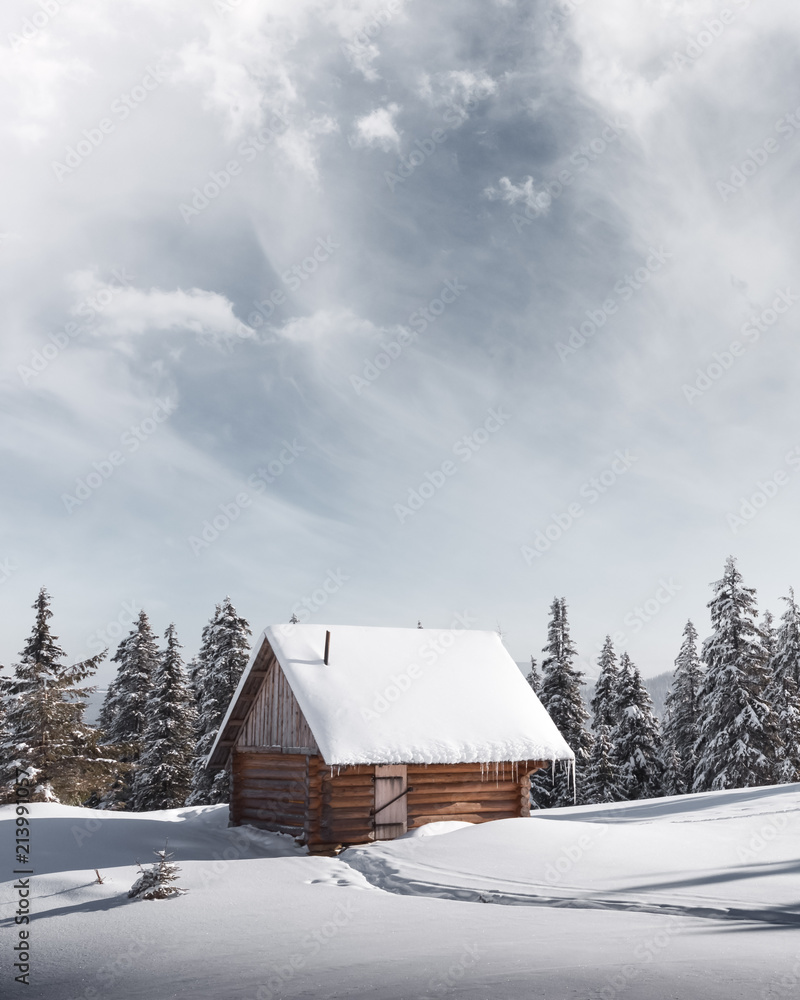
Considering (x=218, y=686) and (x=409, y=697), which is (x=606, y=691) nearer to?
(x=218, y=686)

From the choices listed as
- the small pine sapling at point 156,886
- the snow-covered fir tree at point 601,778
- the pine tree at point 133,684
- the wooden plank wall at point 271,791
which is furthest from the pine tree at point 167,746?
the small pine sapling at point 156,886

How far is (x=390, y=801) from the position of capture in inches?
776

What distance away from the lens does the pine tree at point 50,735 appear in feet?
97.1

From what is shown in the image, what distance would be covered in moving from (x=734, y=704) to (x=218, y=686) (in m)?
25.6

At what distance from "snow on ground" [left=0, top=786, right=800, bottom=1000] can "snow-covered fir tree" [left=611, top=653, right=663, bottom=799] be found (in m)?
21.4

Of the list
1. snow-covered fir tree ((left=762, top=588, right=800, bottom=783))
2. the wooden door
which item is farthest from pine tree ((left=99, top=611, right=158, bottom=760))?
snow-covered fir tree ((left=762, top=588, right=800, bottom=783))

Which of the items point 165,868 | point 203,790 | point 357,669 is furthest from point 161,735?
point 165,868

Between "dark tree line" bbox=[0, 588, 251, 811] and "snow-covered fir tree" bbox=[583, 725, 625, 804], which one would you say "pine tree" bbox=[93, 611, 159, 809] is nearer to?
"dark tree line" bbox=[0, 588, 251, 811]

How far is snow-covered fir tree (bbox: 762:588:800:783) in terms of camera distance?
117 ft

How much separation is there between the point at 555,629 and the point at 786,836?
25428 mm

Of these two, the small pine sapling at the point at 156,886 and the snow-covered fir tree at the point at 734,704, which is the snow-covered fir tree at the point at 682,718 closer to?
the snow-covered fir tree at the point at 734,704

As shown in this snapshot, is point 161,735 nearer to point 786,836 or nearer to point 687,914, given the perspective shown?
point 786,836

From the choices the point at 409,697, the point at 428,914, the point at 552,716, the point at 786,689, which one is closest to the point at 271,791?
the point at 409,697

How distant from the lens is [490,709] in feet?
73.5
